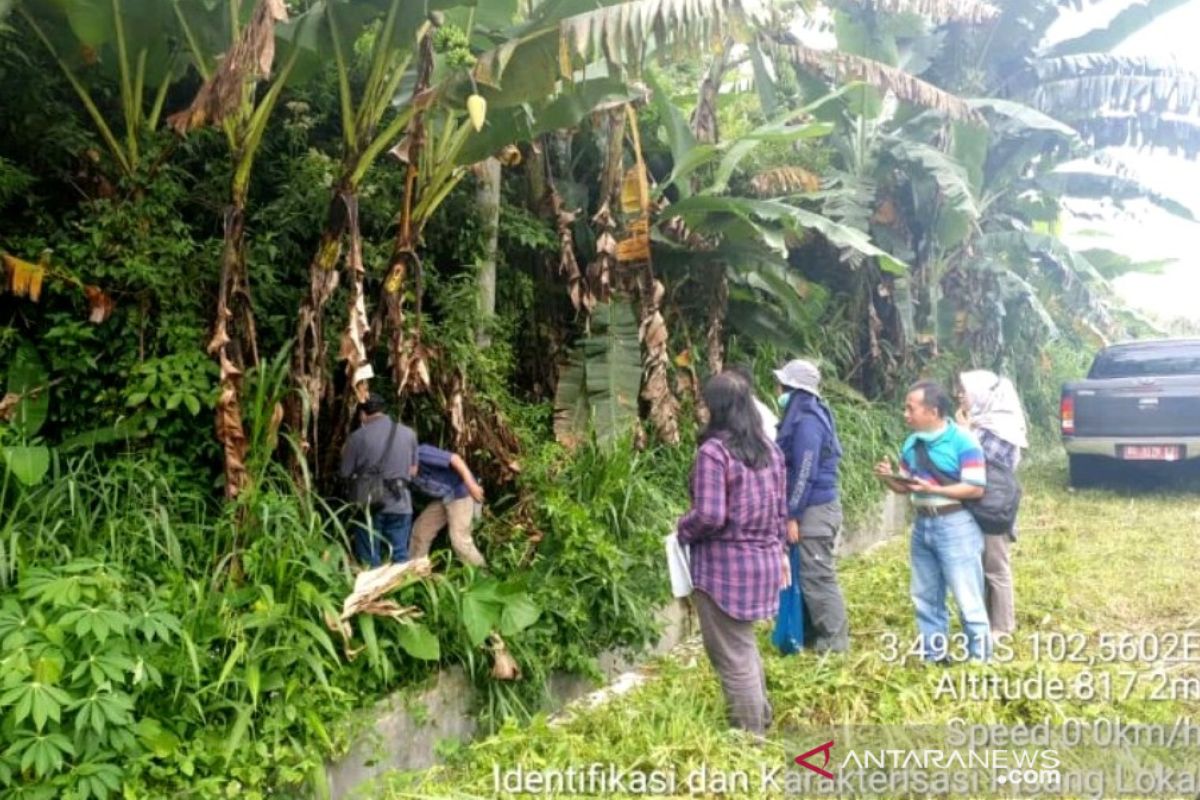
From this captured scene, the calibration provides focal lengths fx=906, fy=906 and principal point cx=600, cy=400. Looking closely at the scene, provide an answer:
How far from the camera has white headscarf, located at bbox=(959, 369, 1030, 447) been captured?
484cm

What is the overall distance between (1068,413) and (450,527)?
7362 mm

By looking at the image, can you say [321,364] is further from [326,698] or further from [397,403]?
[326,698]

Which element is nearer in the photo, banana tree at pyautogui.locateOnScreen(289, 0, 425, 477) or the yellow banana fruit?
the yellow banana fruit

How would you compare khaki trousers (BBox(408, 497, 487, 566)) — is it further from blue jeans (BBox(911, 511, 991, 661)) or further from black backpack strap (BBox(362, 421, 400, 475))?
blue jeans (BBox(911, 511, 991, 661))

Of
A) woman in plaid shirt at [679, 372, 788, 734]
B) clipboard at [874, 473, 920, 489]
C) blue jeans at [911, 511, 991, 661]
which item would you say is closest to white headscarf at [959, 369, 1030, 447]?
blue jeans at [911, 511, 991, 661]

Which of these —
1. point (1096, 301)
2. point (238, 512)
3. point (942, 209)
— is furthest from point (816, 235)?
point (238, 512)

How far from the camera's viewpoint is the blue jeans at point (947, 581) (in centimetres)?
445

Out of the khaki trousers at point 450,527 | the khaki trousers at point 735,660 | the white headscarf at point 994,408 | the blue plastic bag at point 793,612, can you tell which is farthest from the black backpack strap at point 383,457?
the white headscarf at point 994,408

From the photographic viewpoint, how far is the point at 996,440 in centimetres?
483

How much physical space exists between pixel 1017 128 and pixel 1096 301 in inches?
114

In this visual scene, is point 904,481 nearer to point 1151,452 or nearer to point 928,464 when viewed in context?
point 928,464

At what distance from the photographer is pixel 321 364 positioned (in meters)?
4.46

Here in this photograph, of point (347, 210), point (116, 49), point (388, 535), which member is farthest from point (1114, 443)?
point (116, 49)

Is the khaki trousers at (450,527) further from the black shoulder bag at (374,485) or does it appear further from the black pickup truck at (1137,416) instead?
the black pickup truck at (1137,416)
